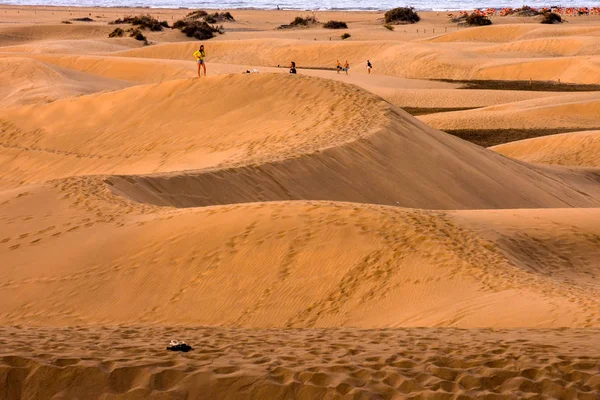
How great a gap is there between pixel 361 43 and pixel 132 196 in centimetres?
3874

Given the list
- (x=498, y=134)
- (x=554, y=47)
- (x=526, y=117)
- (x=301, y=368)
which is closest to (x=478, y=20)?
(x=554, y=47)

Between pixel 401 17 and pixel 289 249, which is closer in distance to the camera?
pixel 289 249

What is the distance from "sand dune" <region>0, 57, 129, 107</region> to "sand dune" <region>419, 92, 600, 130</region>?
11587mm

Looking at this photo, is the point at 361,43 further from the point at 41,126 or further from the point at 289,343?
the point at 289,343

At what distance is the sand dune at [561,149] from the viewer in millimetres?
24859

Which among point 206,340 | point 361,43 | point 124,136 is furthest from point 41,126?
point 361,43

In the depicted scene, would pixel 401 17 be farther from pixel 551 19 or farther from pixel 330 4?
pixel 330 4

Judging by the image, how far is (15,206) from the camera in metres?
13.1

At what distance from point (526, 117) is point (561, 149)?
477cm

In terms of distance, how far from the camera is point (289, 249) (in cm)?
1046

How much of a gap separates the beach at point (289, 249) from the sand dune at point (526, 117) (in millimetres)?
235

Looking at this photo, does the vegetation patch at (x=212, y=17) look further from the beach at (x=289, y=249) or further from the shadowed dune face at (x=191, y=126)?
the shadowed dune face at (x=191, y=126)

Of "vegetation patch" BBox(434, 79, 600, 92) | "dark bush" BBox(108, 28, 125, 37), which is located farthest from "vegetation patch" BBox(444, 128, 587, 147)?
"dark bush" BBox(108, 28, 125, 37)

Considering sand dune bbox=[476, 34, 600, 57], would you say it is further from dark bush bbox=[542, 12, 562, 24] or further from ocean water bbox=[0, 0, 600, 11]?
ocean water bbox=[0, 0, 600, 11]
